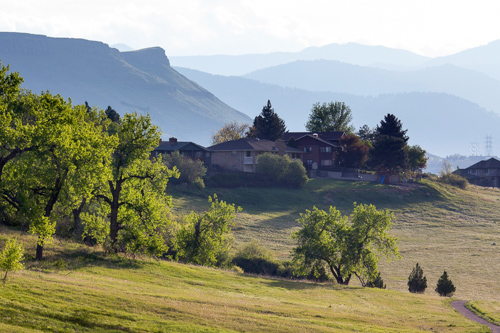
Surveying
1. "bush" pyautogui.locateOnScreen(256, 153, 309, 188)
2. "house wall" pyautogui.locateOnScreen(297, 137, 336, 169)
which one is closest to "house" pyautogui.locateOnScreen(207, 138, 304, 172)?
"bush" pyautogui.locateOnScreen(256, 153, 309, 188)

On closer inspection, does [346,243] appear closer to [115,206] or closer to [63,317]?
[115,206]

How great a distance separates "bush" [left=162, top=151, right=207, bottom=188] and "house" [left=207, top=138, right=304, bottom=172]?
16941 millimetres

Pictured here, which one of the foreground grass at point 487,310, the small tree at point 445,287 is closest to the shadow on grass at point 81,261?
the foreground grass at point 487,310

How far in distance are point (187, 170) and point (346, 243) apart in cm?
5695

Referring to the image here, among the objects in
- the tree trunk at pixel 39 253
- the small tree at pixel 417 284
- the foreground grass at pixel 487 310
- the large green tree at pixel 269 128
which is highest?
the large green tree at pixel 269 128

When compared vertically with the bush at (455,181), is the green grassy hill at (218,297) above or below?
below

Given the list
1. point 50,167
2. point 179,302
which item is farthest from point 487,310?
point 50,167

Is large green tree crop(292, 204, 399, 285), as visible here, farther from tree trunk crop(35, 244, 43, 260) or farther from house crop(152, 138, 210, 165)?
house crop(152, 138, 210, 165)

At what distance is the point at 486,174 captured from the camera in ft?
533

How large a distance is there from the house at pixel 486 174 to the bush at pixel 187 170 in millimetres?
97313

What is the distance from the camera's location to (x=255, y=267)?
176 ft

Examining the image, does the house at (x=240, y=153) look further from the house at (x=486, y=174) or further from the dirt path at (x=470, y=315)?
the dirt path at (x=470, y=315)

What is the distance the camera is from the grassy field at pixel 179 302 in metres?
22.5

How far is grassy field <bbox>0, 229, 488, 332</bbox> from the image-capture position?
73.9 feet
